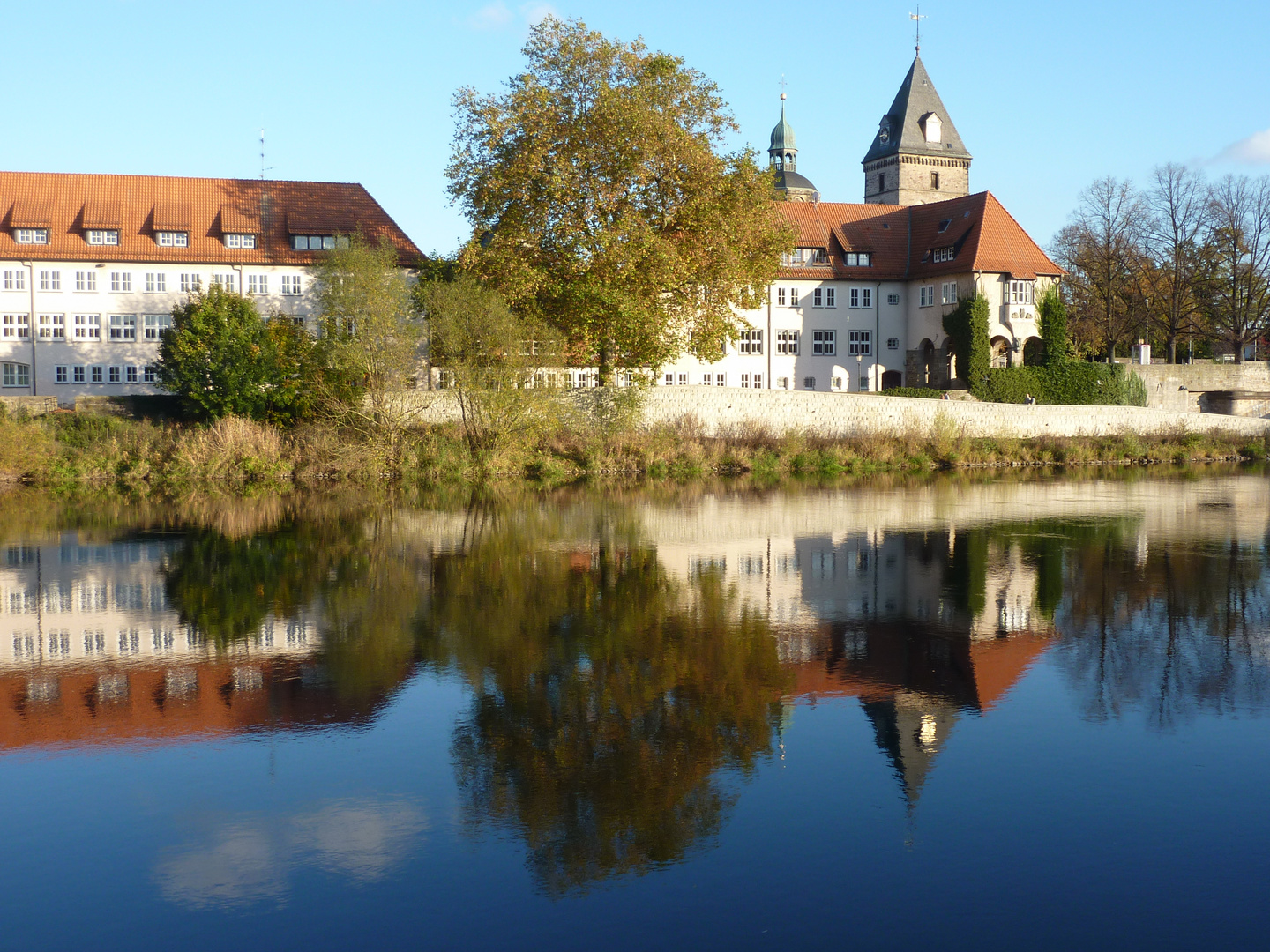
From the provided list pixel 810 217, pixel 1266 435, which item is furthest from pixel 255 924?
pixel 810 217

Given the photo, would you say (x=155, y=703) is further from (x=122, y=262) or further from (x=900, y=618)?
(x=122, y=262)

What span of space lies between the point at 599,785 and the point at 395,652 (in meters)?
4.28

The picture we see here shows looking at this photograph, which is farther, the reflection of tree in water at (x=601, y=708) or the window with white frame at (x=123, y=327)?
the window with white frame at (x=123, y=327)

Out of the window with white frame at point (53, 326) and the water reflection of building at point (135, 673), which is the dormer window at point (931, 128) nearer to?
the window with white frame at point (53, 326)

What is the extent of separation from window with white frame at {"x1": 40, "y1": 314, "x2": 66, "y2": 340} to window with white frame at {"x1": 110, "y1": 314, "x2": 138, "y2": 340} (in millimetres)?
2057

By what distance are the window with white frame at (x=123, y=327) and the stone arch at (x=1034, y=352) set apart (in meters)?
42.8

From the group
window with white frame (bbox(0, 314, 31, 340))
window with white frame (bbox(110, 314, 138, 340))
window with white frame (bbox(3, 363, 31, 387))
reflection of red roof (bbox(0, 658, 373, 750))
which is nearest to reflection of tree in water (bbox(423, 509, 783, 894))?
reflection of red roof (bbox(0, 658, 373, 750))

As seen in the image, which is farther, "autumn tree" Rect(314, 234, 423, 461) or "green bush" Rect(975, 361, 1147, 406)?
"green bush" Rect(975, 361, 1147, 406)

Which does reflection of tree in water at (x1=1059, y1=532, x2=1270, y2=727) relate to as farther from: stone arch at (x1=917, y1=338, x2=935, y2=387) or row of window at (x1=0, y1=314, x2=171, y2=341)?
row of window at (x1=0, y1=314, x2=171, y2=341)

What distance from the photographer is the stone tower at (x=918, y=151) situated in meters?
80.9

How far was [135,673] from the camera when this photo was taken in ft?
33.6

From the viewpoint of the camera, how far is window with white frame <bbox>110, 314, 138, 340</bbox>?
52031 mm

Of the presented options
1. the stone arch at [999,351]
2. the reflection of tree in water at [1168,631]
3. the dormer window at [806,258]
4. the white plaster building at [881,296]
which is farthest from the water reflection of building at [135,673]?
the dormer window at [806,258]

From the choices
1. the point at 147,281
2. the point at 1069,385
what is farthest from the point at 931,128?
the point at 147,281
